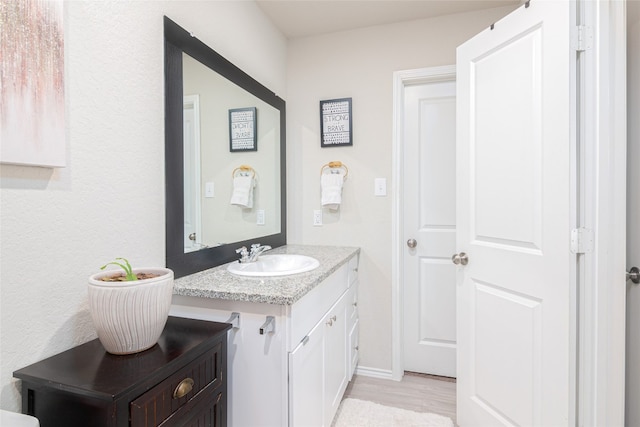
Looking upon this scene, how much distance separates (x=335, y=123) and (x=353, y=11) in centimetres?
72

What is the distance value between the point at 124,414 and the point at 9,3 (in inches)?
40.2

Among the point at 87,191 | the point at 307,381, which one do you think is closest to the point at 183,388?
the point at 307,381

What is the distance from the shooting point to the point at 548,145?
1284mm

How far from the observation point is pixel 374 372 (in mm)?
2281

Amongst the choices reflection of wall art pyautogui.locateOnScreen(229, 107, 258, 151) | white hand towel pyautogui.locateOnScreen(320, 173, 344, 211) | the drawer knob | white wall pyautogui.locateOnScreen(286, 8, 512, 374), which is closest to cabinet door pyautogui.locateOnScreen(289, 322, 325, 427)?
the drawer knob

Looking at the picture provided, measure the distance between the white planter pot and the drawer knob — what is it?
0.15m

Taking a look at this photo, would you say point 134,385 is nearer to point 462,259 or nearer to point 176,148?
point 176,148

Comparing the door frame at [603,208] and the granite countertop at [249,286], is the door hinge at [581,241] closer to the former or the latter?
the door frame at [603,208]

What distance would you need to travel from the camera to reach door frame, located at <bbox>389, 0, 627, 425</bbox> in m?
1.14

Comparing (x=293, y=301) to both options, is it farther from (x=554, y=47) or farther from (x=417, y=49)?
(x=417, y=49)

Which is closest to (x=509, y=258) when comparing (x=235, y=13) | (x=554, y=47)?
(x=554, y=47)

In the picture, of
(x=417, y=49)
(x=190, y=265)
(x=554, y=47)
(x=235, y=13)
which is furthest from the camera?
(x=417, y=49)

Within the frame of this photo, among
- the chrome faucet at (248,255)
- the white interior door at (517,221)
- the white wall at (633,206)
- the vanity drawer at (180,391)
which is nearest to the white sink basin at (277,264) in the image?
the chrome faucet at (248,255)

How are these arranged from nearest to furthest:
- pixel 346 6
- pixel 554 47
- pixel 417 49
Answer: pixel 554 47
pixel 346 6
pixel 417 49
